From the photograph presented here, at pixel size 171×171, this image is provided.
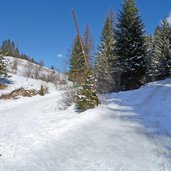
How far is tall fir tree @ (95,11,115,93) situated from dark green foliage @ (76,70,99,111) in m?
8.68

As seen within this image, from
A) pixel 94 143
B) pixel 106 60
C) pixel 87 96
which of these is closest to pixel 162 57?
pixel 106 60

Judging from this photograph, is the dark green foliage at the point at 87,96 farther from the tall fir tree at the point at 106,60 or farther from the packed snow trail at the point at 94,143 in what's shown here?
the tall fir tree at the point at 106,60

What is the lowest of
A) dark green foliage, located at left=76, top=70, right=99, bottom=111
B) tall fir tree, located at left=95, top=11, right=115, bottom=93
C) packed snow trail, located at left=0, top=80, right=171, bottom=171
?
packed snow trail, located at left=0, top=80, right=171, bottom=171

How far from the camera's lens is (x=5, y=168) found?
21.9 feet

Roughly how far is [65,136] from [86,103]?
177 inches

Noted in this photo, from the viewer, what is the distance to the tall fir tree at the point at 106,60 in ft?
89.7

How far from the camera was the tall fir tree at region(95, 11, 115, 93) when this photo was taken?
27.3 meters

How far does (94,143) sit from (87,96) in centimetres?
544

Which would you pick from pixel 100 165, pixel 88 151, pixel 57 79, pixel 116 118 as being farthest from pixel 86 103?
pixel 57 79

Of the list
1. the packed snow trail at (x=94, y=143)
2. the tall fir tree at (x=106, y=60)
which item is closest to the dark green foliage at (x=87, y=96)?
the packed snow trail at (x=94, y=143)

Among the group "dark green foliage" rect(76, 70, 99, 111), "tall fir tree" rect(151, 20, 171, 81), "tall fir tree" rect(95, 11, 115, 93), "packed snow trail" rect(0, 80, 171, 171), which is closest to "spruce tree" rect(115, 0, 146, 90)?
"tall fir tree" rect(95, 11, 115, 93)

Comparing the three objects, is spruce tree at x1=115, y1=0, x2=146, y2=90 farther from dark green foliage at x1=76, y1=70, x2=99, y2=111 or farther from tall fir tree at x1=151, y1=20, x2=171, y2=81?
dark green foliage at x1=76, y1=70, x2=99, y2=111

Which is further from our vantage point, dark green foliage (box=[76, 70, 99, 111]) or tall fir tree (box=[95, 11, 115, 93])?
tall fir tree (box=[95, 11, 115, 93])

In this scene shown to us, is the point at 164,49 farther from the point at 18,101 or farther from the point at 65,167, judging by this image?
the point at 65,167
